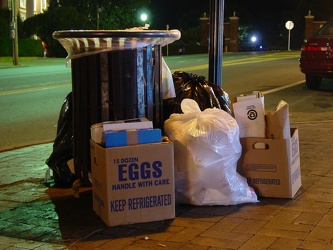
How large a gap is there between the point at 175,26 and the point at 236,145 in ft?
210

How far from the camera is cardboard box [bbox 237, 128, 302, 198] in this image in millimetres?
4836

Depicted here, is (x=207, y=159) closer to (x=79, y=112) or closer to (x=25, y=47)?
(x=79, y=112)

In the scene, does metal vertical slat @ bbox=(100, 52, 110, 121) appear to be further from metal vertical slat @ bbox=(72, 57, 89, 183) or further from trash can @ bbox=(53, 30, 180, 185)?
metal vertical slat @ bbox=(72, 57, 89, 183)

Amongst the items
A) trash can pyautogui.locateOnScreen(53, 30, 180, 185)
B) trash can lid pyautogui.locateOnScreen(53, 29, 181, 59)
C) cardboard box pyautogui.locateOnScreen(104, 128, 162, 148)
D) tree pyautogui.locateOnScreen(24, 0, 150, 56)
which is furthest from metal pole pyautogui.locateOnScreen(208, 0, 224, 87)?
tree pyautogui.locateOnScreen(24, 0, 150, 56)

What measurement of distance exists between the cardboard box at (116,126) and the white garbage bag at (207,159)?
13.3 inches

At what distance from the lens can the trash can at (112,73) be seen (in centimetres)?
466

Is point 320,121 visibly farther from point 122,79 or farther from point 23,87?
point 23,87

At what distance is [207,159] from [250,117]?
0.66 meters

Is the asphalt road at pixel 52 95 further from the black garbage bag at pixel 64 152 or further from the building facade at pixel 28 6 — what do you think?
the building facade at pixel 28 6

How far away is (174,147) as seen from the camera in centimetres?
461

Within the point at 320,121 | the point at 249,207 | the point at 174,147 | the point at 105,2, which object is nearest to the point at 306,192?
the point at 249,207

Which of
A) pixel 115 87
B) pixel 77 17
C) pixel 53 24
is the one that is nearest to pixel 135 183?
pixel 115 87

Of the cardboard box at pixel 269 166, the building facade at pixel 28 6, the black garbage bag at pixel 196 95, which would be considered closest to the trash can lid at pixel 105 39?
the black garbage bag at pixel 196 95

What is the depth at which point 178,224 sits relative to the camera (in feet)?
14.1
